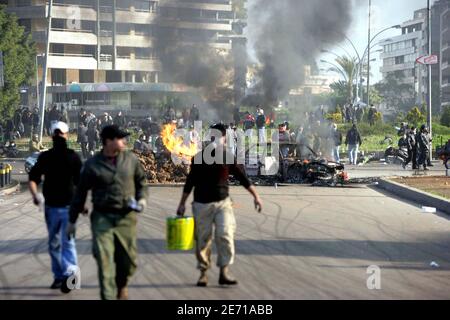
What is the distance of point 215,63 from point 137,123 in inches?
298

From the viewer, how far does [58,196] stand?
854 cm

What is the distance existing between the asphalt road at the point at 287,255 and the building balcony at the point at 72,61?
176 ft

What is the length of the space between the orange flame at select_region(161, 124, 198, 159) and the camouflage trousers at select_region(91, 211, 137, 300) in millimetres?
15621

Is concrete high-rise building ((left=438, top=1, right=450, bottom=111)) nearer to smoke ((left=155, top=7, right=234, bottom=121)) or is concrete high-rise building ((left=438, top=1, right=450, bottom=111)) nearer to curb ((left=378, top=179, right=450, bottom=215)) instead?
smoke ((left=155, top=7, right=234, bottom=121))

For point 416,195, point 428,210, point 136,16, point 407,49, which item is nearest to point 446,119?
point 136,16

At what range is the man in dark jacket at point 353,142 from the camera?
31.3 m

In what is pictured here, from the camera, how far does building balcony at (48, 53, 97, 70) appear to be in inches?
2746

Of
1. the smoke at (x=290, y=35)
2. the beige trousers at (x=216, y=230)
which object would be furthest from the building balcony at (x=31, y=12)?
the beige trousers at (x=216, y=230)

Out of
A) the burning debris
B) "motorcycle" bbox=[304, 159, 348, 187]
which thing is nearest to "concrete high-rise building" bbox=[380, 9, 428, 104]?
"motorcycle" bbox=[304, 159, 348, 187]

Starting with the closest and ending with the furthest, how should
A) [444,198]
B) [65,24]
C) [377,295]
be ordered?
[377,295], [444,198], [65,24]

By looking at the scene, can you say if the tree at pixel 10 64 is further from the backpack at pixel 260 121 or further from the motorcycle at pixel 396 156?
the motorcycle at pixel 396 156

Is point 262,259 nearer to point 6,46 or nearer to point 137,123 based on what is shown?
point 137,123

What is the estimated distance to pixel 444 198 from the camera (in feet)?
56.7

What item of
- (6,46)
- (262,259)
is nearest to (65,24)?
(6,46)
